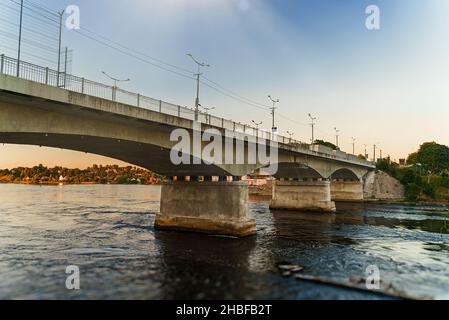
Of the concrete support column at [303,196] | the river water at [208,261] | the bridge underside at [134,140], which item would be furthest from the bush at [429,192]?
the river water at [208,261]

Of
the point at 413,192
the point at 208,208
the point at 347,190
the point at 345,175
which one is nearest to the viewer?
the point at 208,208

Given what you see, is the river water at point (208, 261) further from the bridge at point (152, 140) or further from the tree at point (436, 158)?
the tree at point (436, 158)

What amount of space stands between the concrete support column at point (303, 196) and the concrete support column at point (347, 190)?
27276 mm

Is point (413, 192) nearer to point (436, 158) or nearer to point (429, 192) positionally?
point (429, 192)

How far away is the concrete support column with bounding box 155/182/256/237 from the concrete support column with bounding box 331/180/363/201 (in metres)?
56.7

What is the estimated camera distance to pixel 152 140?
2580cm

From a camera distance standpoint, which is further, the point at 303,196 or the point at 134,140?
the point at 303,196

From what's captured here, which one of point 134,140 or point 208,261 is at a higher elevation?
point 134,140

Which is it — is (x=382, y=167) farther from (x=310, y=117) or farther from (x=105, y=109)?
(x=105, y=109)

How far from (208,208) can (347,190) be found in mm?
60457

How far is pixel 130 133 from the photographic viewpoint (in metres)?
24.3

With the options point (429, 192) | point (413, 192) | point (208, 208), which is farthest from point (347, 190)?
point (208, 208)

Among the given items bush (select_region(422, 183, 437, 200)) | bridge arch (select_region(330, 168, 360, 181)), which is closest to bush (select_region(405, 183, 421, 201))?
bush (select_region(422, 183, 437, 200))

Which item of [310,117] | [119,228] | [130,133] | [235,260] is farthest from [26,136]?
[310,117]
